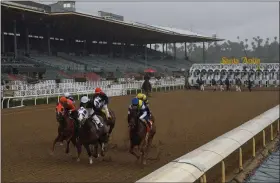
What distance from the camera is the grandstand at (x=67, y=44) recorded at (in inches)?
1216

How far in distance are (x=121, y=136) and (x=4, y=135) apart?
3225mm

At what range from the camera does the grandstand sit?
3088 cm

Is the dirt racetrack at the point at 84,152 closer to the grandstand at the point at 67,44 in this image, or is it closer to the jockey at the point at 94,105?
the jockey at the point at 94,105

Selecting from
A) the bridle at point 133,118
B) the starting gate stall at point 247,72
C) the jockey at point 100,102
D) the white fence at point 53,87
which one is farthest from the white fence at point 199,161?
the starting gate stall at point 247,72

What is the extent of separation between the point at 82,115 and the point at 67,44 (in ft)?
131

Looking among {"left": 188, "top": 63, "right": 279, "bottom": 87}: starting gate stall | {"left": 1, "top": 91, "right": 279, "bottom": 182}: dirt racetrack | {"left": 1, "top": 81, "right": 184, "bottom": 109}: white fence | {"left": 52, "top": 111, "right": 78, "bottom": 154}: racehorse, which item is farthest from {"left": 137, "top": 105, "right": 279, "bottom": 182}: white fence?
{"left": 188, "top": 63, "right": 279, "bottom": 87}: starting gate stall

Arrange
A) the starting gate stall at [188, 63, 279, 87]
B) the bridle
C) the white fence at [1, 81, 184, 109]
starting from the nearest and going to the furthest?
the bridle
the white fence at [1, 81, 184, 109]
the starting gate stall at [188, 63, 279, 87]

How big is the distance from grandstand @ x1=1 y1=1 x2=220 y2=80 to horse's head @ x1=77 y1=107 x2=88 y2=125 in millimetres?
19086

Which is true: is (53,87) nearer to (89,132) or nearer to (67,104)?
(67,104)

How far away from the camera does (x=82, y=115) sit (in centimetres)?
782

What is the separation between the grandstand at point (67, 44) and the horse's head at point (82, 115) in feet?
62.6

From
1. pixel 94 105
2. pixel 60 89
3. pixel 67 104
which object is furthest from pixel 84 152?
pixel 60 89

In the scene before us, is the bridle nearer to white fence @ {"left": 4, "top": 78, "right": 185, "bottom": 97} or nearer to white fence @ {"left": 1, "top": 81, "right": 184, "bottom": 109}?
white fence @ {"left": 1, "top": 81, "right": 184, "bottom": 109}

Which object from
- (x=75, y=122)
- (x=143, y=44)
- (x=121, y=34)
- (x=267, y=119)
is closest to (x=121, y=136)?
(x=75, y=122)
